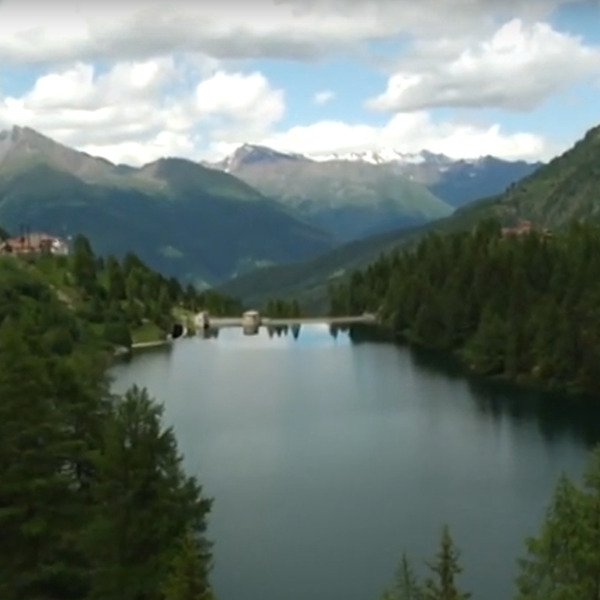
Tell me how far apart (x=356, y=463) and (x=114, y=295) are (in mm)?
92299

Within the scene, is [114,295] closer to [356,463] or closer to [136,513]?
[356,463]

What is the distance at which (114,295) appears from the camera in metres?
158

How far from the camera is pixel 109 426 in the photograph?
121 ft

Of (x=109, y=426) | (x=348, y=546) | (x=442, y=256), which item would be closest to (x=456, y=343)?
(x=442, y=256)

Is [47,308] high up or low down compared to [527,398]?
up

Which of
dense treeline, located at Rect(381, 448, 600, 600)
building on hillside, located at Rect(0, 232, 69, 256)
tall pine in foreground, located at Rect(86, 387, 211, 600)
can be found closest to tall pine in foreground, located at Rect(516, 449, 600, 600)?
dense treeline, located at Rect(381, 448, 600, 600)

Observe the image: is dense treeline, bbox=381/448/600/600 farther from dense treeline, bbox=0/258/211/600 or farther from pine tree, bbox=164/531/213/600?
dense treeline, bbox=0/258/211/600

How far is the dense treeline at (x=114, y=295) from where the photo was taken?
143 m

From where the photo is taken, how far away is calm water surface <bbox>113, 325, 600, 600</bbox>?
50.6 metres

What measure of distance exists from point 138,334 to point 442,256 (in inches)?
1676

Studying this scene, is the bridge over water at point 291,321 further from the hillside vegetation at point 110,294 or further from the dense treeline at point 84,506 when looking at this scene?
the dense treeline at point 84,506

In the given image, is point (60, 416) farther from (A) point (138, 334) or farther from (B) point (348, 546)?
(A) point (138, 334)

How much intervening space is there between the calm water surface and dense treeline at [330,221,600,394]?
651 cm

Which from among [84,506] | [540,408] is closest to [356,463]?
[540,408]
